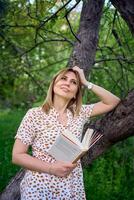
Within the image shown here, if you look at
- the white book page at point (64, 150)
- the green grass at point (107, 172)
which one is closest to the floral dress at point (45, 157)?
the white book page at point (64, 150)

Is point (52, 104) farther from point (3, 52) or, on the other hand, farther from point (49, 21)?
point (3, 52)

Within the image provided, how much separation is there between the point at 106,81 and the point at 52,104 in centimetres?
561

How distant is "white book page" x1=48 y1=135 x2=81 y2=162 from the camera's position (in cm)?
410

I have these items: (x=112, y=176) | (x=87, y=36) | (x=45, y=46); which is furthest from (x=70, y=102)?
(x=45, y=46)

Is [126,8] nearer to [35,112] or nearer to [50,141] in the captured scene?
[35,112]

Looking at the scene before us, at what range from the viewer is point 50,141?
4344 millimetres

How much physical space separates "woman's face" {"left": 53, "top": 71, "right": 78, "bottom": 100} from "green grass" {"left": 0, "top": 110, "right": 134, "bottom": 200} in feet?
8.21

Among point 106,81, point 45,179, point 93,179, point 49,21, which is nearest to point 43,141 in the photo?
point 45,179

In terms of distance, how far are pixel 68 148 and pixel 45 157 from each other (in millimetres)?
276

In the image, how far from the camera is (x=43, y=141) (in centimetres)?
435

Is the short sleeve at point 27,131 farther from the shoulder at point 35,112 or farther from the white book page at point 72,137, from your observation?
the white book page at point 72,137

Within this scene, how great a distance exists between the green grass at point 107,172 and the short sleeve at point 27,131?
2.41m

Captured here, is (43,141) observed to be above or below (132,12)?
below

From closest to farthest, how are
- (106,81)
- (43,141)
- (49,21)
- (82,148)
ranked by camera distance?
(82,148) < (43,141) < (49,21) < (106,81)
